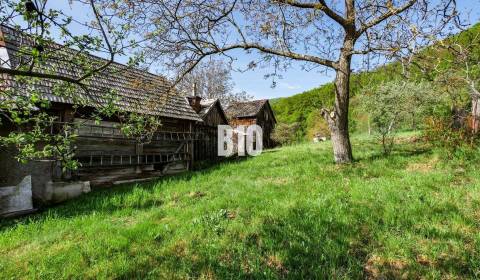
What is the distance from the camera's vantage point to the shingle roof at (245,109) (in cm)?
Result: 2862

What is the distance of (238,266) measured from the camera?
3400mm

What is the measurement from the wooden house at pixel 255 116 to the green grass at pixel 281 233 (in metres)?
21.7

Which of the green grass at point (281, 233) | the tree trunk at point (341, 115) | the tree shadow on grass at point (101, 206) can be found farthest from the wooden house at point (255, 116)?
the green grass at point (281, 233)

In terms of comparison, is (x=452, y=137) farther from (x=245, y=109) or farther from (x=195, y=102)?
(x=245, y=109)

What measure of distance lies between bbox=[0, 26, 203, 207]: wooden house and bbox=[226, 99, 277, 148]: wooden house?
14.1m

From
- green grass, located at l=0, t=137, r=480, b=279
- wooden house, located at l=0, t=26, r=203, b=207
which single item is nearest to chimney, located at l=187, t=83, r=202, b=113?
wooden house, located at l=0, t=26, r=203, b=207

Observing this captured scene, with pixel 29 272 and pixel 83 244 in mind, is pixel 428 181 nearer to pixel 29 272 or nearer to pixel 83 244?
pixel 83 244

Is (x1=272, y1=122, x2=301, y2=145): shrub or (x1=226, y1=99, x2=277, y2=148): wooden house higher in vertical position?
(x1=226, y1=99, x2=277, y2=148): wooden house

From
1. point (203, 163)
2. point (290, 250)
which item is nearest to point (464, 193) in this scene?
point (290, 250)

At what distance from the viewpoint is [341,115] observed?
8.53m

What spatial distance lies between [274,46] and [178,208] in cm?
559

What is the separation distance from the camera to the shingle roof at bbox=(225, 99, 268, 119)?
2862 cm

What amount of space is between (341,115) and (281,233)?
546 centimetres

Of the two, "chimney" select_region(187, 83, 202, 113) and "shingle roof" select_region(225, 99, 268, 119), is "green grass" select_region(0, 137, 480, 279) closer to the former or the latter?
"chimney" select_region(187, 83, 202, 113)
